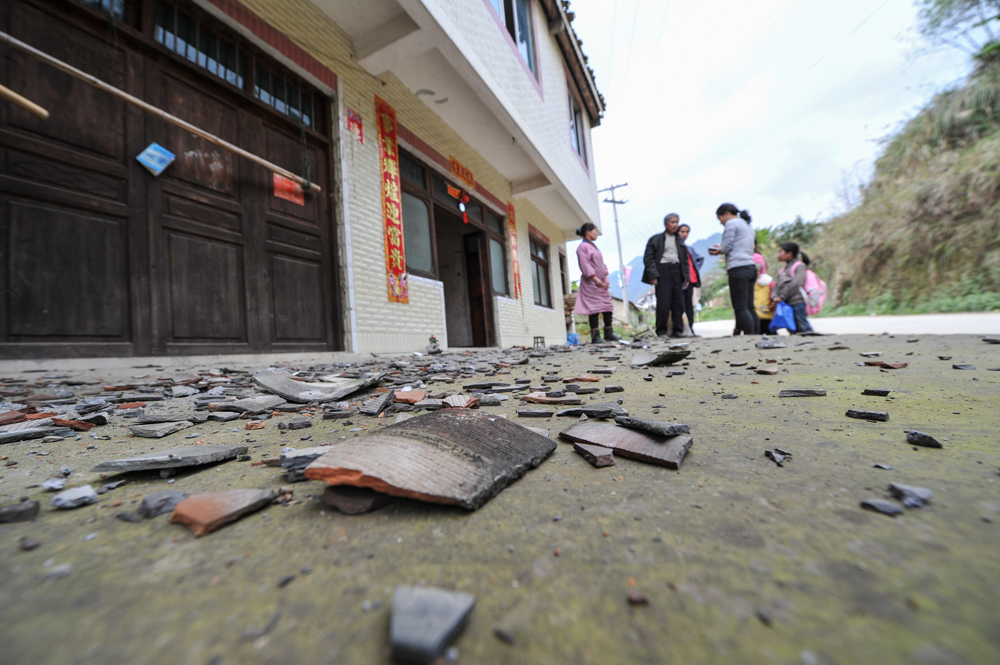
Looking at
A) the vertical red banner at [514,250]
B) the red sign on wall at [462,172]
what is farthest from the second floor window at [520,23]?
the vertical red banner at [514,250]

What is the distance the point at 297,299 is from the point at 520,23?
6.98 meters

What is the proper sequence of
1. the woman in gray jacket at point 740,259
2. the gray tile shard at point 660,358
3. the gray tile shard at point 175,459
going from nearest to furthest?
the gray tile shard at point 175,459, the gray tile shard at point 660,358, the woman in gray jacket at point 740,259

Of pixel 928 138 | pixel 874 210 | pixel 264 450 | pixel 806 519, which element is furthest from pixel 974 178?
pixel 264 450

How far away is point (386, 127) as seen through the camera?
5227 mm

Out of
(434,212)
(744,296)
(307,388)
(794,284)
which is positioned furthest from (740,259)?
(307,388)

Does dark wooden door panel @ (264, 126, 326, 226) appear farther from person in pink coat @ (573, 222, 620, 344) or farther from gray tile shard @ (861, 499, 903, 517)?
gray tile shard @ (861, 499, 903, 517)

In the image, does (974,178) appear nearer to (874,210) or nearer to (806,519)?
(874,210)

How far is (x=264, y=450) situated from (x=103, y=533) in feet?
1.70

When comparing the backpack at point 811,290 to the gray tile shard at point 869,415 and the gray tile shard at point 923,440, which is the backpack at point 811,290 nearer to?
the gray tile shard at point 869,415

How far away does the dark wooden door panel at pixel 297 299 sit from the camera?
4.02 metres

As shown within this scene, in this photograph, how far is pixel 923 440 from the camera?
Answer: 3.35ft

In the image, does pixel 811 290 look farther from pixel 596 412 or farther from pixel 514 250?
pixel 596 412

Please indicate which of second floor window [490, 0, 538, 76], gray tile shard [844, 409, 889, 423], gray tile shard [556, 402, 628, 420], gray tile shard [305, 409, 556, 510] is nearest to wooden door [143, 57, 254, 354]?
gray tile shard [305, 409, 556, 510]

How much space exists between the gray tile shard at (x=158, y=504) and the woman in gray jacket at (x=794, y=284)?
694cm
